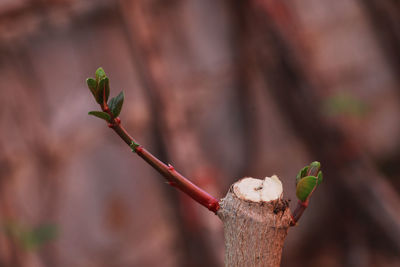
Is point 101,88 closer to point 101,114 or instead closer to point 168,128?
point 101,114

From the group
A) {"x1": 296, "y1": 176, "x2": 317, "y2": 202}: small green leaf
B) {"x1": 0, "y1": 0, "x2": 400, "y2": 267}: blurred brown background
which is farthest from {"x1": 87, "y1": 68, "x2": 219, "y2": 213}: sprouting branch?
{"x1": 0, "y1": 0, "x2": 400, "y2": 267}: blurred brown background

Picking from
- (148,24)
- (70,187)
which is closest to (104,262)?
(70,187)

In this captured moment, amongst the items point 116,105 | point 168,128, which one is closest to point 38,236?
point 168,128

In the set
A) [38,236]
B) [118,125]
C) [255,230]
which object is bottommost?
[38,236]

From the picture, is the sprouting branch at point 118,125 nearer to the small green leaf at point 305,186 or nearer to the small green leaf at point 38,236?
the small green leaf at point 305,186

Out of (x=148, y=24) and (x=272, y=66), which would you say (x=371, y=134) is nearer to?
(x=272, y=66)
